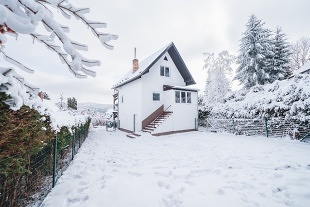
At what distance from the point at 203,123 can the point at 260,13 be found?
16288 mm

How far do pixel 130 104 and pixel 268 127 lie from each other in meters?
11.7

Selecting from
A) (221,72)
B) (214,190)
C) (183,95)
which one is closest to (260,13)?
(221,72)

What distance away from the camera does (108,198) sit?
10.4 ft

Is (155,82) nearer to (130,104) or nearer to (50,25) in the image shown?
(130,104)

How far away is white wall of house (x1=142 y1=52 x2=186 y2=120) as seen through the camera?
14.9 metres

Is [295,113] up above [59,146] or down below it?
above

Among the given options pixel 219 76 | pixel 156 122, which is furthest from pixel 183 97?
pixel 219 76

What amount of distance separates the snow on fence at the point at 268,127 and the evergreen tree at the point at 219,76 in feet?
28.9

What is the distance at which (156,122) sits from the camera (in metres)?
14.3

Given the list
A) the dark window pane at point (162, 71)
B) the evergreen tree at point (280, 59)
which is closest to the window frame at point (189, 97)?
the dark window pane at point (162, 71)

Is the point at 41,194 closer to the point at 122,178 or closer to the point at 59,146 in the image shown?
the point at 59,146

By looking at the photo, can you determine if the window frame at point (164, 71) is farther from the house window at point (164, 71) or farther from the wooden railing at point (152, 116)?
the wooden railing at point (152, 116)

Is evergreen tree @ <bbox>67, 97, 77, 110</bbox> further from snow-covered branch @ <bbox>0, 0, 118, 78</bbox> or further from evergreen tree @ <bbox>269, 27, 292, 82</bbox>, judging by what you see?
snow-covered branch @ <bbox>0, 0, 118, 78</bbox>

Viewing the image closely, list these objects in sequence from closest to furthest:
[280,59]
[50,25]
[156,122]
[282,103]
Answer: [50,25]
[282,103]
[156,122]
[280,59]
